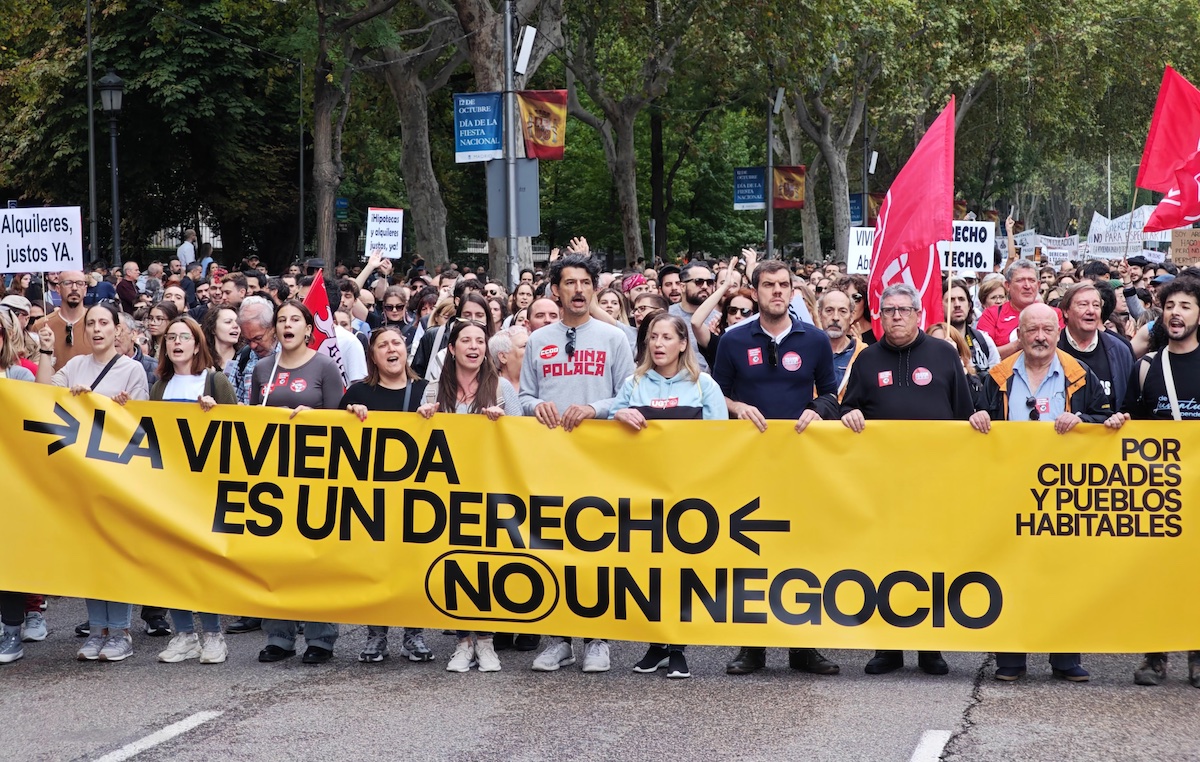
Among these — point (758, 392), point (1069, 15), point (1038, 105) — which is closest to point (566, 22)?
point (1069, 15)

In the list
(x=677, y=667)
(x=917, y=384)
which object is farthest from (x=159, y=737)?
(x=917, y=384)

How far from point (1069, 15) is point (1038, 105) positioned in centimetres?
616

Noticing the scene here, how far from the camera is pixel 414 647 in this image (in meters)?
7.98

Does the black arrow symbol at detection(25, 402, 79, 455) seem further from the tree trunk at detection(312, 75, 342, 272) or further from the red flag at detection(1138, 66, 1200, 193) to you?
the tree trunk at detection(312, 75, 342, 272)

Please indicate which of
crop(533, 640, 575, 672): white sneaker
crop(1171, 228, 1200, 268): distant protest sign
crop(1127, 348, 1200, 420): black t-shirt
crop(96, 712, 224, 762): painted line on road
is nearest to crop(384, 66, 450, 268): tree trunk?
crop(1171, 228, 1200, 268): distant protest sign

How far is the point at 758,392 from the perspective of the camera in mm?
7891

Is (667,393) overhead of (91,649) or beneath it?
overhead

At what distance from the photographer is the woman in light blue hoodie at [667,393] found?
7.53 metres

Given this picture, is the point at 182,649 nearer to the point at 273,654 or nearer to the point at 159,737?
the point at 273,654

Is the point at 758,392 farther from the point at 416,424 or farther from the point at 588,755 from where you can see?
the point at 588,755

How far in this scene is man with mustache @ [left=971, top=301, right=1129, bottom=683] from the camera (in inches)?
299

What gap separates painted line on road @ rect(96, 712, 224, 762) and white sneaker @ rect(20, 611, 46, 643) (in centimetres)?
213

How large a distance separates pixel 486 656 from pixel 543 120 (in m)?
14.7

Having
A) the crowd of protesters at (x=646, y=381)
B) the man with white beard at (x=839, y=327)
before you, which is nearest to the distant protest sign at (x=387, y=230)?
the crowd of protesters at (x=646, y=381)
